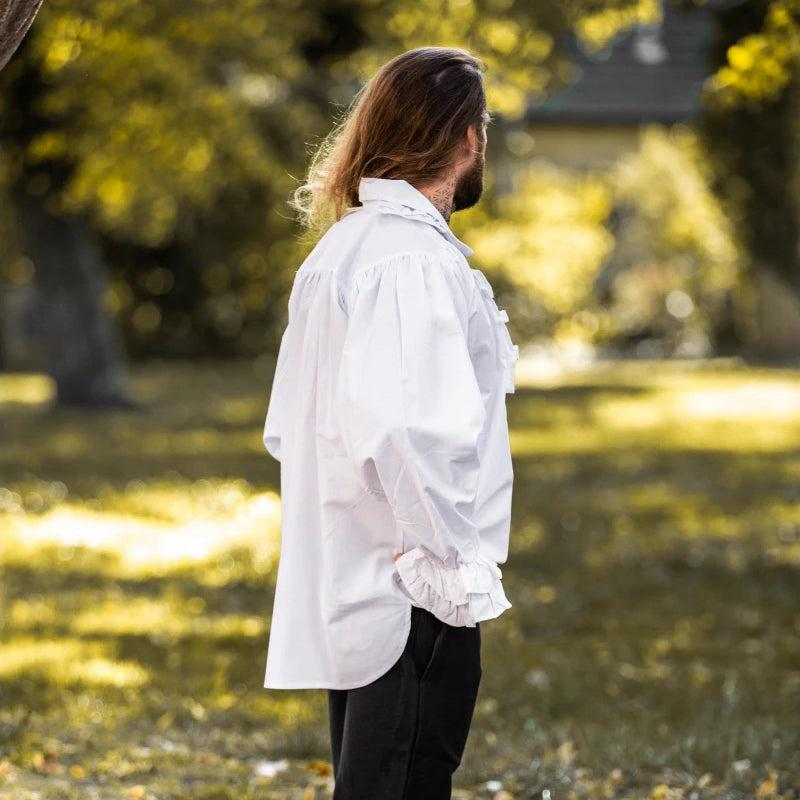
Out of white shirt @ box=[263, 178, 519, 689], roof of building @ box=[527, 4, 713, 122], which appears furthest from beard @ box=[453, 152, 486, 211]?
roof of building @ box=[527, 4, 713, 122]

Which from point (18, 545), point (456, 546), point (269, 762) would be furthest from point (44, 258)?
point (456, 546)

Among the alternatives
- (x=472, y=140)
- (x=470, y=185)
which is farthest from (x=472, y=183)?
(x=472, y=140)

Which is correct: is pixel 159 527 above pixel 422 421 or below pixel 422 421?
below

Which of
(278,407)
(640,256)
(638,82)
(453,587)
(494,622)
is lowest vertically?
(494,622)

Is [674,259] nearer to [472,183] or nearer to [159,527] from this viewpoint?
[159,527]

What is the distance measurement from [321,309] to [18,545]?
22.2ft

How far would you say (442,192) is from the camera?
3.00 m

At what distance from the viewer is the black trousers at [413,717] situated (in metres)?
2.88

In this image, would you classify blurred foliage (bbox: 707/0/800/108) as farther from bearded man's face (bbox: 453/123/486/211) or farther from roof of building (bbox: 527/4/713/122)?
roof of building (bbox: 527/4/713/122)

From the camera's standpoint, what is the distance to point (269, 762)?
508cm

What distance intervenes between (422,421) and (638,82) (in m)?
27.6

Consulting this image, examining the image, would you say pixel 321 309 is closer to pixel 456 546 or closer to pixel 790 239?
pixel 456 546

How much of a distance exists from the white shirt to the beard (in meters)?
0.11

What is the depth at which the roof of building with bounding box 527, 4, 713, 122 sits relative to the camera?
2877 cm
